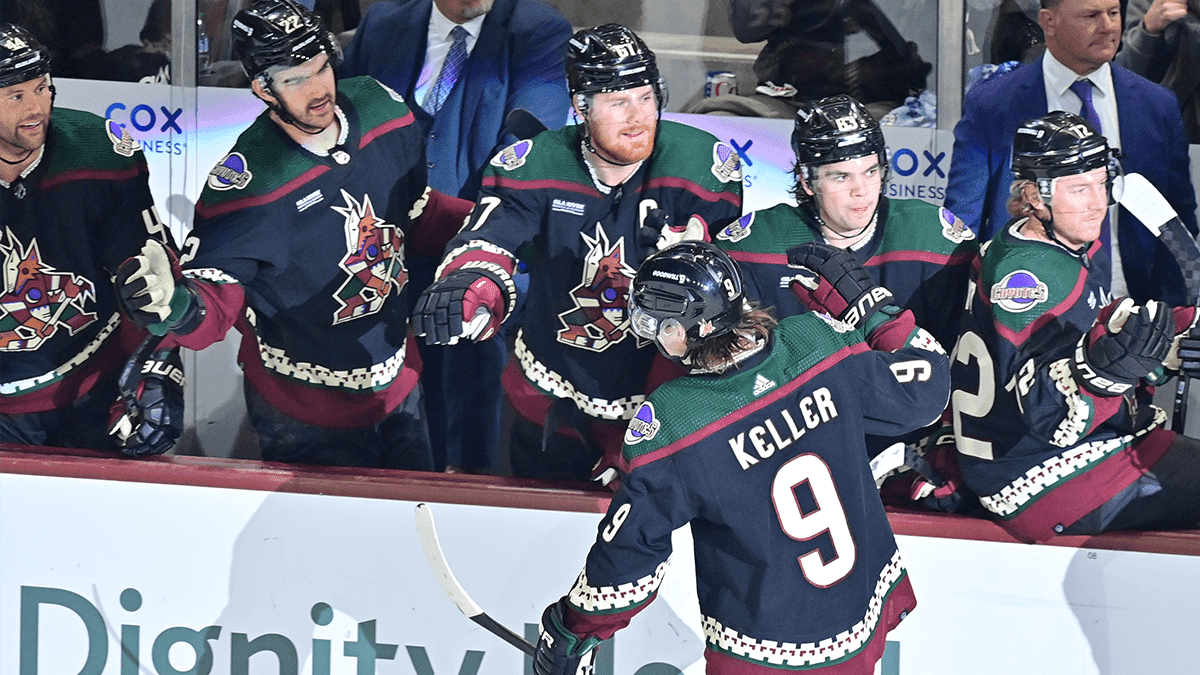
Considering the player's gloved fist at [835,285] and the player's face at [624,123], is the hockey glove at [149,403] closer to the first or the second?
the player's face at [624,123]

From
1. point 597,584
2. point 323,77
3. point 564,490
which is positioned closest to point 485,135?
point 323,77

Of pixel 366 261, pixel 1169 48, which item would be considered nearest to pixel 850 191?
pixel 366 261

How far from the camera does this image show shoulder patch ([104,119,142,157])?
3498mm

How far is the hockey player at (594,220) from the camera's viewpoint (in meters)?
3.00

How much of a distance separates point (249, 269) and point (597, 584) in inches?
56.5

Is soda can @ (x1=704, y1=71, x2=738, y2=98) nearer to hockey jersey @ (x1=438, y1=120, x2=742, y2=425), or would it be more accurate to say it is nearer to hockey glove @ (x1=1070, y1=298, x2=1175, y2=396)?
hockey jersey @ (x1=438, y1=120, x2=742, y2=425)

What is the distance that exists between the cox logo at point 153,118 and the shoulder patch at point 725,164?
1.64 meters

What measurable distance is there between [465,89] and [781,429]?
74.0 inches

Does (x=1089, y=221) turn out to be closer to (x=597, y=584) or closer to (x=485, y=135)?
(x=597, y=584)

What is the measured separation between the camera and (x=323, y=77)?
320 centimetres

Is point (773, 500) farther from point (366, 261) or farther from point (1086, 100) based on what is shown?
point (1086, 100)

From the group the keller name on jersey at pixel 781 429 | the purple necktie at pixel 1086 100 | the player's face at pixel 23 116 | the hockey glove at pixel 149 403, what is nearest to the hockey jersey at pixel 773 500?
the keller name on jersey at pixel 781 429

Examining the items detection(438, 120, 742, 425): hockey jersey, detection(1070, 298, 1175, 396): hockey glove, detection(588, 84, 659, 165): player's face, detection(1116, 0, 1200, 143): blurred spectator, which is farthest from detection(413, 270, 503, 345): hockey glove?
detection(1116, 0, 1200, 143): blurred spectator

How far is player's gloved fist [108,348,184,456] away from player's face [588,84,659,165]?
4.06 ft
